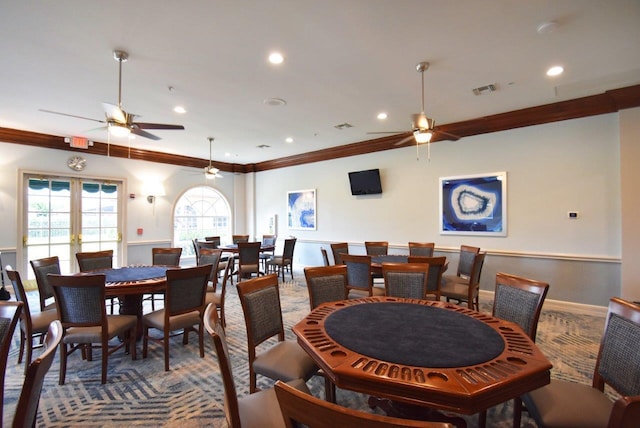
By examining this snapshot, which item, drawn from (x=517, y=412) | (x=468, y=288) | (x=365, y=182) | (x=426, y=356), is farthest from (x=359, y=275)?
(x=365, y=182)

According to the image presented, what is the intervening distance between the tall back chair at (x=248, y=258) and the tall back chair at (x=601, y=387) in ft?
16.4

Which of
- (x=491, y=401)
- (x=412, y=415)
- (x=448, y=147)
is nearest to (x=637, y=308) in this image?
(x=491, y=401)

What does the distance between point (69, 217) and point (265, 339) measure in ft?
21.3

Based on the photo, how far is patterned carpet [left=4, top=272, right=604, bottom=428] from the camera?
86.4 inches

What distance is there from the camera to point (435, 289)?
3.60 metres

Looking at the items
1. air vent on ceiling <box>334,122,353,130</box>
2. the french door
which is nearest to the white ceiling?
air vent on ceiling <box>334,122,353,130</box>

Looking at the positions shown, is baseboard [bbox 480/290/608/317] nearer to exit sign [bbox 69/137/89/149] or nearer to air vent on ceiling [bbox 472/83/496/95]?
air vent on ceiling [bbox 472/83/496/95]

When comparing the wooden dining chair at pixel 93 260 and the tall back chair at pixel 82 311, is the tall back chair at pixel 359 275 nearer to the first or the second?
the tall back chair at pixel 82 311

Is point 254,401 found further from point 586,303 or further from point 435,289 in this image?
point 586,303

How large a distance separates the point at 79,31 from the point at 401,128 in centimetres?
469

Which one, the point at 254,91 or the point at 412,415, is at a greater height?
the point at 254,91

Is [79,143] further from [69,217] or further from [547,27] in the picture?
[547,27]

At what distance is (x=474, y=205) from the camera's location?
534 centimetres

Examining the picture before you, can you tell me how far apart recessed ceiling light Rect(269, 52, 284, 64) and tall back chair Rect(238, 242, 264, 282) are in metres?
3.61
